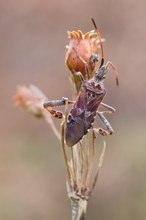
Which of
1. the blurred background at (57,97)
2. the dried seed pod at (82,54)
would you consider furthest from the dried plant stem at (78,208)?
the blurred background at (57,97)

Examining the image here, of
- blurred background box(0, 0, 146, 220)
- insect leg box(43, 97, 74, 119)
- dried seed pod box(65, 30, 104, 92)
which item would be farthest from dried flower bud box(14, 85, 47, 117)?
blurred background box(0, 0, 146, 220)

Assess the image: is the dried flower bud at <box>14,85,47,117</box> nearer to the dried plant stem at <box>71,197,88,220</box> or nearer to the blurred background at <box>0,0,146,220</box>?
the dried plant stem at <box>71,197,88,220</box>

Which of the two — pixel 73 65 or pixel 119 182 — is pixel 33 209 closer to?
pixel 119 182

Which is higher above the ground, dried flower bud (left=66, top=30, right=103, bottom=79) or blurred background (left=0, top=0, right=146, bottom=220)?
dried flower bud (left=66, top=30, right=103, bottom=79)

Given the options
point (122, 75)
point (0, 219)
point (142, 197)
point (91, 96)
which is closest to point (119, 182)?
point (142, 197)

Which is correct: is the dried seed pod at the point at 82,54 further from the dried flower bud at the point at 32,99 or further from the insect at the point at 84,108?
the dried flower bud at the point at 32,99

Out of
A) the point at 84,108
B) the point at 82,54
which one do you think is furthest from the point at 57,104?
the point at 82,54

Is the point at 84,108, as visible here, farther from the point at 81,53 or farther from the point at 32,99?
the point at 32,99

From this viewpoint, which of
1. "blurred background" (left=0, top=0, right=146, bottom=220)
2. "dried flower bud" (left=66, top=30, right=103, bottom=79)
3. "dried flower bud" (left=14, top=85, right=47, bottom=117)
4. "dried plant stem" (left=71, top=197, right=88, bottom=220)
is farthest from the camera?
"blurred background" (left=0, top=0, right=146, bottom=220)
